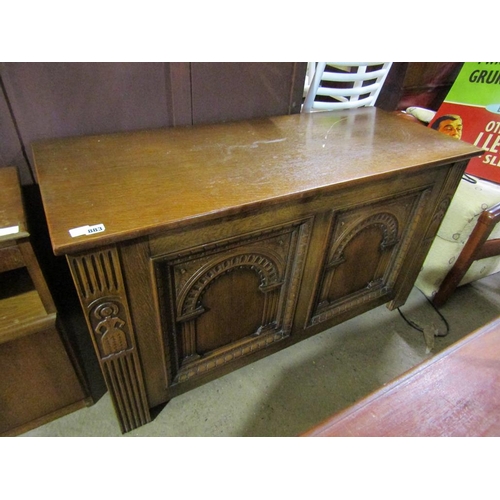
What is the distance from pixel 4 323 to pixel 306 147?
96 cm

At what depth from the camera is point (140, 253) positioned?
2.50 ft

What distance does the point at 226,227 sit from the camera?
837mm

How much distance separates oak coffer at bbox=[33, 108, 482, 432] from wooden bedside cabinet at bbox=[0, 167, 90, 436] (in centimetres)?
11

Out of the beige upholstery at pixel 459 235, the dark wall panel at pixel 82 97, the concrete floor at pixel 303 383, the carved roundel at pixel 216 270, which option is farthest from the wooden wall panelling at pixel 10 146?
the beige upholstery at pixel 459 235

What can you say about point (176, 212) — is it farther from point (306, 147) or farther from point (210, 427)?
point (210, 427)

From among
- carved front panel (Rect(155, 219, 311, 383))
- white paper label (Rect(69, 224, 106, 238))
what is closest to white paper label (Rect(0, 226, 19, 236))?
white paper label (Rect(69, 224, 106, 238))

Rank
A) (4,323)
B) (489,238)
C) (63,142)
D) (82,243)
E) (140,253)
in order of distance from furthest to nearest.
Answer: (489,238) < (63,142) < (4,323) < (140,253) < (82,243)

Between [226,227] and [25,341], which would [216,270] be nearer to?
[226,227]

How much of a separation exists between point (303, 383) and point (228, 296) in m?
0.54

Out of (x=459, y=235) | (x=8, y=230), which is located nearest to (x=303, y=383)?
(x=459, y=235)

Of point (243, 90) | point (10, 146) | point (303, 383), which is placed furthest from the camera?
point (303, 383)

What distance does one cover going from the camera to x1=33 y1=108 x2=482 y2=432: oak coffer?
76cm

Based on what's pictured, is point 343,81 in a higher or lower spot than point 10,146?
higher
